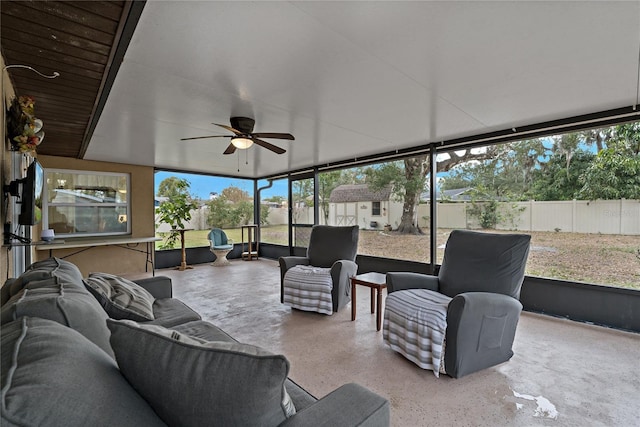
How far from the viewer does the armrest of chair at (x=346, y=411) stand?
2.82ft

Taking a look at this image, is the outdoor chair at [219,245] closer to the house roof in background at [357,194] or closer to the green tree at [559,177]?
the house roof in background at [357,194]

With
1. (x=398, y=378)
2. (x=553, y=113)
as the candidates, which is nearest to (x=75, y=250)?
(x=398, y=378)

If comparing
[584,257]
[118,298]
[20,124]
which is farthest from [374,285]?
[20,124]

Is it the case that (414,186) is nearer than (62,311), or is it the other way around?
(62,311)

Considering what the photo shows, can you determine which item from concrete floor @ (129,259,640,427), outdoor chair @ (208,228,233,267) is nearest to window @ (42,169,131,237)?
outdoor chair @ (208,228,233,267)

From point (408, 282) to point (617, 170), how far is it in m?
2.55

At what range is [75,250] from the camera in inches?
212

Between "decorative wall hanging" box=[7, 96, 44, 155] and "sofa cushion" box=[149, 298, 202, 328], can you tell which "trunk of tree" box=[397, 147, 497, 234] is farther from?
"decorative wall hanging" box=[7, 96, 44, 155]

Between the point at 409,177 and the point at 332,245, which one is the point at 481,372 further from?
the point at 409,177

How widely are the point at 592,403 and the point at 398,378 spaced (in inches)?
46.3

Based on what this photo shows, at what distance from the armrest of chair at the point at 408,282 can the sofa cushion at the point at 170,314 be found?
5.45 ft

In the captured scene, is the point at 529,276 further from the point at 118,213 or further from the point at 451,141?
the point at 118,213

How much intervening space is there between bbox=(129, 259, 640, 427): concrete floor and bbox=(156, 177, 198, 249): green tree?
10.8ft

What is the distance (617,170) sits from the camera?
3.21 metres
